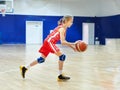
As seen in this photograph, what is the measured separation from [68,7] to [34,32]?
4906 mm

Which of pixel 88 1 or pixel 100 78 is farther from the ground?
pixel 88 1

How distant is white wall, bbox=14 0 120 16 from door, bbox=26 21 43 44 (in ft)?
4.03

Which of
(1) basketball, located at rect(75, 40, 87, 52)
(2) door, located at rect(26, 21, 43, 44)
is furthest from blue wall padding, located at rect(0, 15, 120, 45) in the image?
(1) basketball, located at rect(75, 40, 87, 52)

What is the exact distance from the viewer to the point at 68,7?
34719mm

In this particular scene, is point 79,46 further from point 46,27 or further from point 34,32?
point 34,32

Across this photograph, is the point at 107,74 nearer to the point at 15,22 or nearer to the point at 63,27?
the point at 63,27

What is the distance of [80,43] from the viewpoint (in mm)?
7082

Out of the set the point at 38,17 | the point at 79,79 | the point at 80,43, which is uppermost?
the point at 38,17

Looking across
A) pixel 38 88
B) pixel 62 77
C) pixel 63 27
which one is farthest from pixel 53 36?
pixel 38 88

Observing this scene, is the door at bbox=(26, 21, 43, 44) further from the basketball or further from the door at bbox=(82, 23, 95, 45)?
the basketball

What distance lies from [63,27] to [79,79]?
1378 millimetres

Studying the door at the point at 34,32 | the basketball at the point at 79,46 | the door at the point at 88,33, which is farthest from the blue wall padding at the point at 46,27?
the basketball at the point at 79,46

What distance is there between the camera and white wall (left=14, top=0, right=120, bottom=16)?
32844 mm

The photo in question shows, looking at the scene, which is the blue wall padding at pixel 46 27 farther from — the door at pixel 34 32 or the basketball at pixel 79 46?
the basketball at pixel 79 46
